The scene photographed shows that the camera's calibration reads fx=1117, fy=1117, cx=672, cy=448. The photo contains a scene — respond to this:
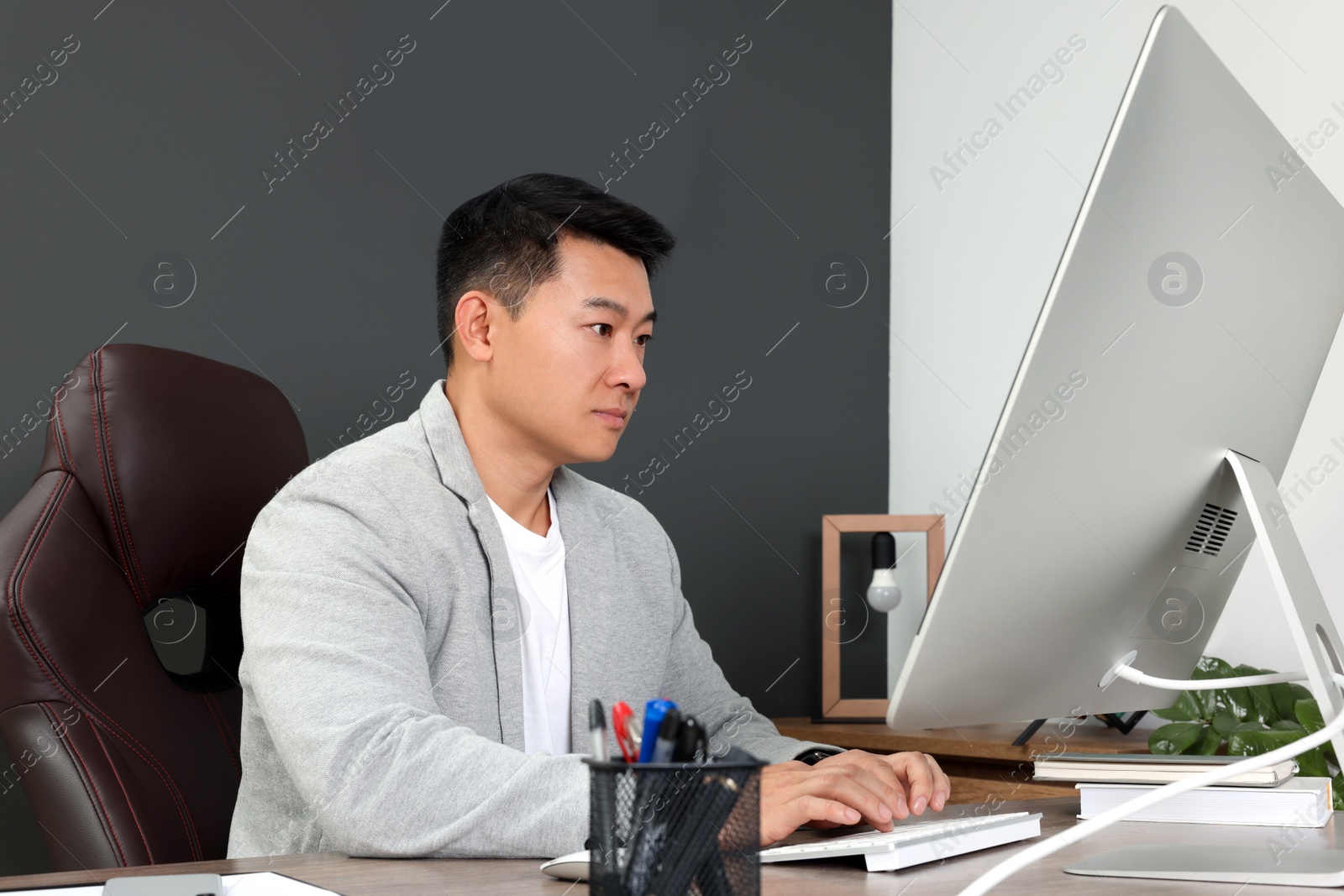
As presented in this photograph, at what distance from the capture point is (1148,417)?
0.79m

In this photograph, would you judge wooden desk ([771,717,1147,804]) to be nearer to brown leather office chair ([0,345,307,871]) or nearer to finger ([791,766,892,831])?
finger ([791,766,892,831])

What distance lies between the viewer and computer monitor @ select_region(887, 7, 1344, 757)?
70 centimetres

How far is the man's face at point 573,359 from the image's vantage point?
135 centimetres

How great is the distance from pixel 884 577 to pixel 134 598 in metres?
1.45

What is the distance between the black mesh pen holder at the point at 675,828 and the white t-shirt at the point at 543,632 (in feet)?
2.52

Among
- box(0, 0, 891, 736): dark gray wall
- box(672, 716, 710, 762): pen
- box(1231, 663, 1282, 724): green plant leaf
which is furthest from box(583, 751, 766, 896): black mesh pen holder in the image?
box(0, 0, 891, 736): dark gray wall

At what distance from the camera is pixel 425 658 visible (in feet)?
3.49

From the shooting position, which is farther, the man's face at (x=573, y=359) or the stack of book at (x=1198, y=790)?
the man's face at (x=573, y=359)

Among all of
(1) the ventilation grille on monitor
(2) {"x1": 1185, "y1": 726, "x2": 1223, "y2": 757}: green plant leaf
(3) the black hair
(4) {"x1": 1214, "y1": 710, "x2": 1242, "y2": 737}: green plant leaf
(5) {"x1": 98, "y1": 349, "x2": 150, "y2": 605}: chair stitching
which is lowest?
(2) {"x1": 1185, "y1": 726, "x2": 1223, "y2": 757}: green plant leaf

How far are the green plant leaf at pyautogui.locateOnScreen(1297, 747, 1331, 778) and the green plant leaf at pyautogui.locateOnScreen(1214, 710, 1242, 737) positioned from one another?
90 mm

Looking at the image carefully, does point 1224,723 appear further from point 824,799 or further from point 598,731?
point 598,731

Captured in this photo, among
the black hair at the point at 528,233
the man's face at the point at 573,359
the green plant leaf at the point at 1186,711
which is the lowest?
the green plant leaf at the point at 1186,711

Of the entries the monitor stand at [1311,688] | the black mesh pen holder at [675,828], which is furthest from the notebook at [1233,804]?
the black mesh pen holder at [675,828]

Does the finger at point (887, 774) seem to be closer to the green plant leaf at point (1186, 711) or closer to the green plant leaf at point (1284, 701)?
the green plant leaf at point (1186, 711)
